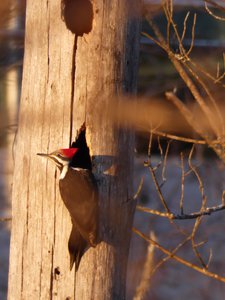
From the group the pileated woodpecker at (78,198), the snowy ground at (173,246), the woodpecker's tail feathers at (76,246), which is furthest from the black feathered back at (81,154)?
the snowy ground at (173,246)

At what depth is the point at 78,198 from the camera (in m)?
3.09

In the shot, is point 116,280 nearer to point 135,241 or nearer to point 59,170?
point 59,170

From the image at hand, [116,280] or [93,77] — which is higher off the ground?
[93,77]

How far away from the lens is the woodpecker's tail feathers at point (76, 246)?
10.3 ft

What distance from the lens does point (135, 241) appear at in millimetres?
6234

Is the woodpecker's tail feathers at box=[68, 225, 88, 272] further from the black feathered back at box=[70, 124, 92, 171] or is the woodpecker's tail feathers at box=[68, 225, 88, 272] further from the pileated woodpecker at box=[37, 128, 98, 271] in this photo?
the black feathered back at box=[70, 124, 92, 171]

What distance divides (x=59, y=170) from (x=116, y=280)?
1.65ft

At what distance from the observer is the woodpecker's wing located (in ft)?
10.1

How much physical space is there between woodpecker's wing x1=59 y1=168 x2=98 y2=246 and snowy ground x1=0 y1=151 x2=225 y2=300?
2434 millimetres

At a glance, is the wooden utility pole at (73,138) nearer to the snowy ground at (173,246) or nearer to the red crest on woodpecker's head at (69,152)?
the red crest on woodpecker's head at (69,152)

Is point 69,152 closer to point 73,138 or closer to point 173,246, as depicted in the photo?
point 73,138

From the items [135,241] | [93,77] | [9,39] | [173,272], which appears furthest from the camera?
Answer: [173,272]

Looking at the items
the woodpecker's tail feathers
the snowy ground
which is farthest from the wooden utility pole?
the snowy ground

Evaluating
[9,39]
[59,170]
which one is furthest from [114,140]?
[9,39]
